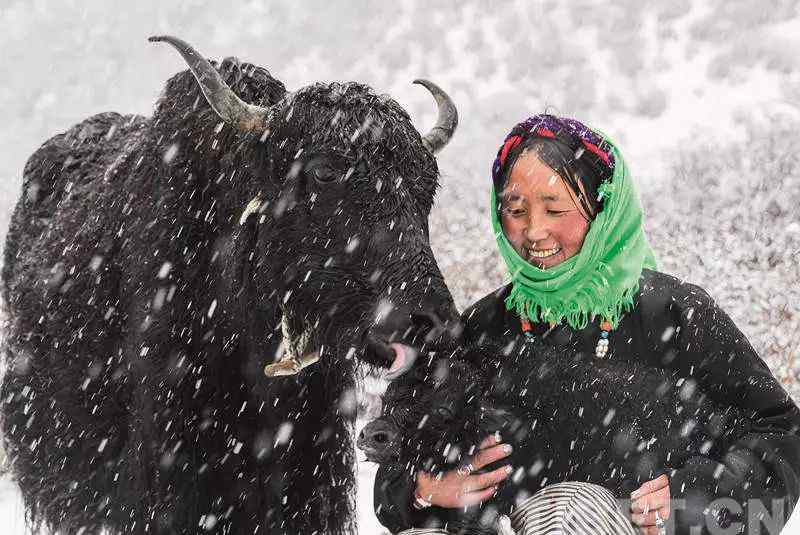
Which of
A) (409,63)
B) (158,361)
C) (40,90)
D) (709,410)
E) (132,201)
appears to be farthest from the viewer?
(40,90)

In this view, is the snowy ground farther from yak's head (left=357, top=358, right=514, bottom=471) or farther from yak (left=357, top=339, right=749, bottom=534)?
yak's head (left=357, top=358, right=514, bottom=471)

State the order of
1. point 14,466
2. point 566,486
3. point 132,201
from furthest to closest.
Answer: point 14,466 < point 132,201 < point 566,486

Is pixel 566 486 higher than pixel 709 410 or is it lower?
lower

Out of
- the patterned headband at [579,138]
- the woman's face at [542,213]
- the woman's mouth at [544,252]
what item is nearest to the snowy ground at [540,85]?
the patterned headband at [579,138]

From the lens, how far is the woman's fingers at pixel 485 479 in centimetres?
212

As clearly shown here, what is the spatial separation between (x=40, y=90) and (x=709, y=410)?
18.0m

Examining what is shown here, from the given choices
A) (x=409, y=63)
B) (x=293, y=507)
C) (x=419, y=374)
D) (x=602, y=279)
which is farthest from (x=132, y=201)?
(x=409, y=63)

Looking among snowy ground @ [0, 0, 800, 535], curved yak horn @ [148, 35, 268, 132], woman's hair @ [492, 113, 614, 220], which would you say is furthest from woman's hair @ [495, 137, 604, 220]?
curved yak horn @ [148, 35, 268, 132]

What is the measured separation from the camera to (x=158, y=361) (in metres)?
2.98

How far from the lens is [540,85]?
1209 cm

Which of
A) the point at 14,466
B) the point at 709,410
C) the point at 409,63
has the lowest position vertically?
the point at 14,466

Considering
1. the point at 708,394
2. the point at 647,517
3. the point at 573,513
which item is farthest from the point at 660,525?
the point at 708,394

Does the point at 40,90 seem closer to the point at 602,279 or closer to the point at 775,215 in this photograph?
the point at 775,215

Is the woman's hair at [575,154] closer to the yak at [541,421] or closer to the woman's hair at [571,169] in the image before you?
the woman's hair at [571,169]
